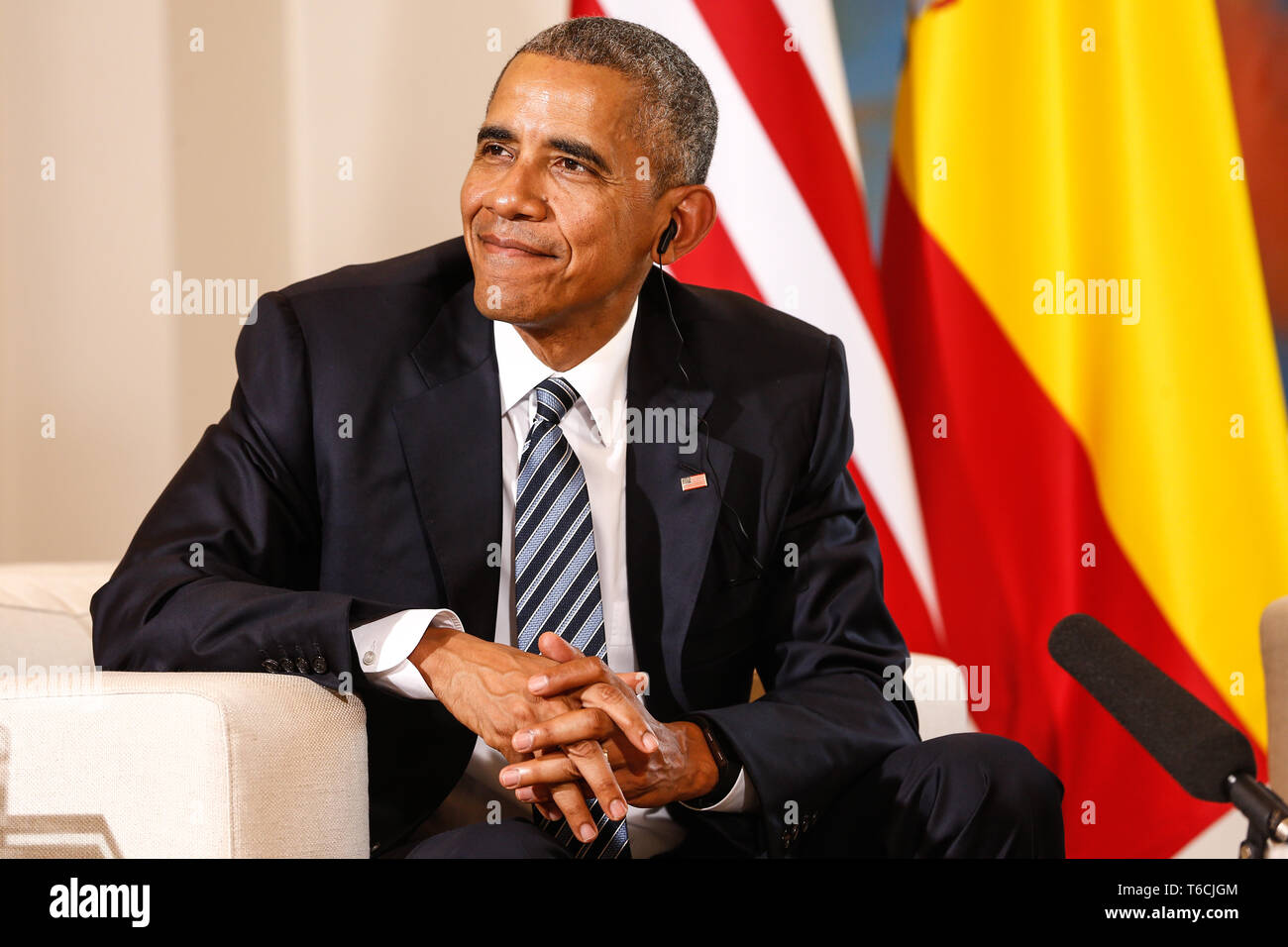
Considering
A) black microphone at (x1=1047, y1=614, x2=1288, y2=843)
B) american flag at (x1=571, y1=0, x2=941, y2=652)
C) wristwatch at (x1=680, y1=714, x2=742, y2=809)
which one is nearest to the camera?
black microphone at (x1=1047, y1=614, x2=1288, y2=843)

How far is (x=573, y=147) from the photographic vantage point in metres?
1.55

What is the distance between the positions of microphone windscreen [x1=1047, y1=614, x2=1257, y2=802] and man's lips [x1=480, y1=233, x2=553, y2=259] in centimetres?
88

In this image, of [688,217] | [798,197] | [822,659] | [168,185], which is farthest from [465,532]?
[168,185]

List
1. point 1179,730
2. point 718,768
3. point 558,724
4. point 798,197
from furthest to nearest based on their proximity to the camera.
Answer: point 798,197 → point 718,768 → point 558,724 → point 1179,730

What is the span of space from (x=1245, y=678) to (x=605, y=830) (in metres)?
1.52

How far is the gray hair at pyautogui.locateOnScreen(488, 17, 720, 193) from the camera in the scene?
1.59 meters

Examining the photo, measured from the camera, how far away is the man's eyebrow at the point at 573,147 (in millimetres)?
1554

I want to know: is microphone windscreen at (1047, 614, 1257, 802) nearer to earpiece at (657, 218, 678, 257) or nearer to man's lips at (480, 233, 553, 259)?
man's lips at (480, 233, 553, 259)

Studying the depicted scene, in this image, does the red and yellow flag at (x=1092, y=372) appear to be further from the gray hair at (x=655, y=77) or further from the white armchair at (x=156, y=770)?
the white armchair at (x=156, y=770)

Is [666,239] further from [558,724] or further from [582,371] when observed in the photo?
[558,724]

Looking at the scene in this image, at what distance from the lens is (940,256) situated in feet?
7.94

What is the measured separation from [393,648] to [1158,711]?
76cm

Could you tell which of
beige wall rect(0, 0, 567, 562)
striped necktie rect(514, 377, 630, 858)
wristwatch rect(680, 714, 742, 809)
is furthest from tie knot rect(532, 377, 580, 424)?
beige wall rect(0, 0, 567, 562)

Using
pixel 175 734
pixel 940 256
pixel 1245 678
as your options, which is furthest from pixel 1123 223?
pixel 175 734
